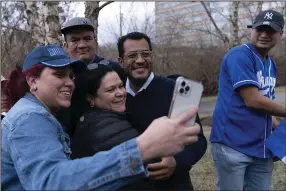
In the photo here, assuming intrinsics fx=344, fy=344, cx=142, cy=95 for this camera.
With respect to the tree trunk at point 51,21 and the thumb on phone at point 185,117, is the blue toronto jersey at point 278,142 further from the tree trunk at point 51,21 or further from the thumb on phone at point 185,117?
the tree trunk at point 51,21

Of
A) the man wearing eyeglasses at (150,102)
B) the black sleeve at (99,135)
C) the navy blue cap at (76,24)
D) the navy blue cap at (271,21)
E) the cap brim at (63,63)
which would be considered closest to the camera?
the cap brim at (63,63)

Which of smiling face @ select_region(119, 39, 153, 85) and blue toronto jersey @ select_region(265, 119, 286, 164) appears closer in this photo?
smiling face @ select_region(119, 39, 153, 85)

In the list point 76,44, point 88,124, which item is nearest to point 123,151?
point 88,124

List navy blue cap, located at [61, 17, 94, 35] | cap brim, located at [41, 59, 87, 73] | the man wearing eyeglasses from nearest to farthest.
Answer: cap brim, located at [41, 59, 87, 73] → the man wearing eyeglasses → navy blue cap, located at [61, 17, 94, 35]

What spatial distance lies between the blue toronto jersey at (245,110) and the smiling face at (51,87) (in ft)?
4.21

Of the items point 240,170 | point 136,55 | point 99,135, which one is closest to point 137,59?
point 136,55

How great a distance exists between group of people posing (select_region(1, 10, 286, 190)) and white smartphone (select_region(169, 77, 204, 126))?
0.14 feet

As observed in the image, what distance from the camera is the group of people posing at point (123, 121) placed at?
1175 mm

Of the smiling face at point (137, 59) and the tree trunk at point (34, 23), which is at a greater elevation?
the tree trunk at point (34, 23)

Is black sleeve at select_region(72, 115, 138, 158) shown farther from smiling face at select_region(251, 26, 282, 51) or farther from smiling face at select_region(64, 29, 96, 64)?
smiling face at select_region(251, 26, 282, 51)

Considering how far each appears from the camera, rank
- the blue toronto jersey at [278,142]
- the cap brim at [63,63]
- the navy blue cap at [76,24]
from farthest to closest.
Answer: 1. the navy blue cap at [76,24]
2. the blue toronto jersey at [278,142]
3. the cap brim at [63,63]

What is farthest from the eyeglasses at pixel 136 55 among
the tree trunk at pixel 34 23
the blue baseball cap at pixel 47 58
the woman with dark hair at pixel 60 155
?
the tree trunk at pixel 34 23

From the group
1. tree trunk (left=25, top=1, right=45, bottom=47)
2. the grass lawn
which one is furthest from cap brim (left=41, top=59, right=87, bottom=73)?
the grass lawn

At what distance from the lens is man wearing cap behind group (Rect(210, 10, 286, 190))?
2369mm
